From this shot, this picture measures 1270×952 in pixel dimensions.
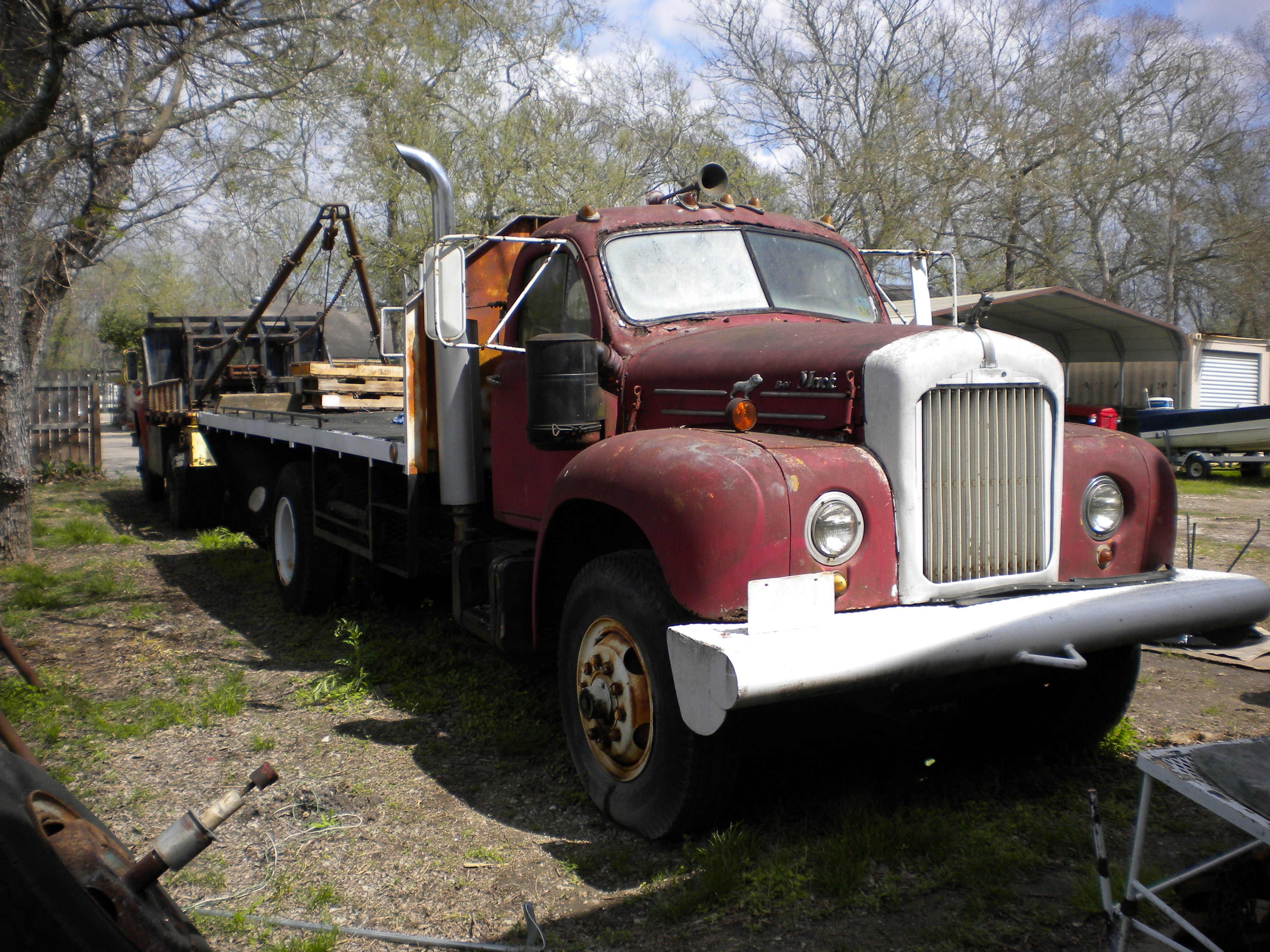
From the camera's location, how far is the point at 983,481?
3424 millimetres

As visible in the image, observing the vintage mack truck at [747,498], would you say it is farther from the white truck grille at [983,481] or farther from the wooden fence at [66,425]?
the wooden fence at [66,425]

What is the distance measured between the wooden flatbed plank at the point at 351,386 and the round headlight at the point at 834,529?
19.3 feet

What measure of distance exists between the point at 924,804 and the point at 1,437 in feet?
27.2

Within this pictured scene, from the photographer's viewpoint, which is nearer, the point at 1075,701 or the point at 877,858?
the point at 877,858

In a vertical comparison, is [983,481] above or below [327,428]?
below

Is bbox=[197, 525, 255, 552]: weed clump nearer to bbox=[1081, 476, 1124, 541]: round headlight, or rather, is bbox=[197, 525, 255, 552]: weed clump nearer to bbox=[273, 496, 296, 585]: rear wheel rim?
bbox=[273, 496, 296, 585]: rear wheel rim

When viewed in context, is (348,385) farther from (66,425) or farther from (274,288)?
(66,425)

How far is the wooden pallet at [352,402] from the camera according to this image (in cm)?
812

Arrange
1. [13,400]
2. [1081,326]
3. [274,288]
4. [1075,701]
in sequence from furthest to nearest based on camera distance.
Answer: [1081,326] → [274,288] → [13,400] → [1075,701]

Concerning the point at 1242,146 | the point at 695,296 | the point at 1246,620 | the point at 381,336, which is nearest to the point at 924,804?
the point at 1246,620

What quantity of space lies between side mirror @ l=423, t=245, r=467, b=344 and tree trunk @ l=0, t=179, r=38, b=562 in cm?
580

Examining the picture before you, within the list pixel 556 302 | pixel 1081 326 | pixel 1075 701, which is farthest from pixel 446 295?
pixel 1081 326

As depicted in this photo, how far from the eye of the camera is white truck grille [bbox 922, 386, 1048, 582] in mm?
3332

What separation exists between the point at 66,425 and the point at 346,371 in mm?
12112
